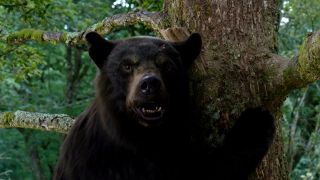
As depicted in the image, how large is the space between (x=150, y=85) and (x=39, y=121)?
1710 mm

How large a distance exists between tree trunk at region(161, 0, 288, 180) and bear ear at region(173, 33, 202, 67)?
2.4 inches

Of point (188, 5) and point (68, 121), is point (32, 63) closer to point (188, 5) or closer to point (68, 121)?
point (68, 121)

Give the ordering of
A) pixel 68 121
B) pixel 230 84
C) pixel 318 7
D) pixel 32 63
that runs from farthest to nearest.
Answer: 1. pixel 318 7
2. pixel 32 63
3. pixel 68 121
4. pixel 230 84

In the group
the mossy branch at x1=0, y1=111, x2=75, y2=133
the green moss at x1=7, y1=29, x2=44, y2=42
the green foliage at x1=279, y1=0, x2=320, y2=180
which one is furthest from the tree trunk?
the green foliage at x1=279, y1=0, x2=320, y2=180

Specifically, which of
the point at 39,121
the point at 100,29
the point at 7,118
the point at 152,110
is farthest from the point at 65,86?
the point at 152,110

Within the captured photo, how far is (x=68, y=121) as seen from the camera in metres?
4.25

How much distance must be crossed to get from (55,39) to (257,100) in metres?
1.87

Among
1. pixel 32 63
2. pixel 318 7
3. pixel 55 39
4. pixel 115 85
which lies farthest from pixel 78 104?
pixel 115 85

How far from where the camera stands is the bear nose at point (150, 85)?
9.89ft

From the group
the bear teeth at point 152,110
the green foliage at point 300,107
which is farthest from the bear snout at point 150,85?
the green foliage at point 300,107

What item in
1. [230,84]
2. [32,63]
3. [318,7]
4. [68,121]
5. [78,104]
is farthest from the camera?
[78,104]

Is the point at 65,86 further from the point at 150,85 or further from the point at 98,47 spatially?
the point at 150,85

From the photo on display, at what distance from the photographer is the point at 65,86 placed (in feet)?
57.5

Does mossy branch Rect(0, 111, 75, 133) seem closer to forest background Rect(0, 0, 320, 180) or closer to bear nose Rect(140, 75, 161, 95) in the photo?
forest background Rect(0, 0, 320, 180)
